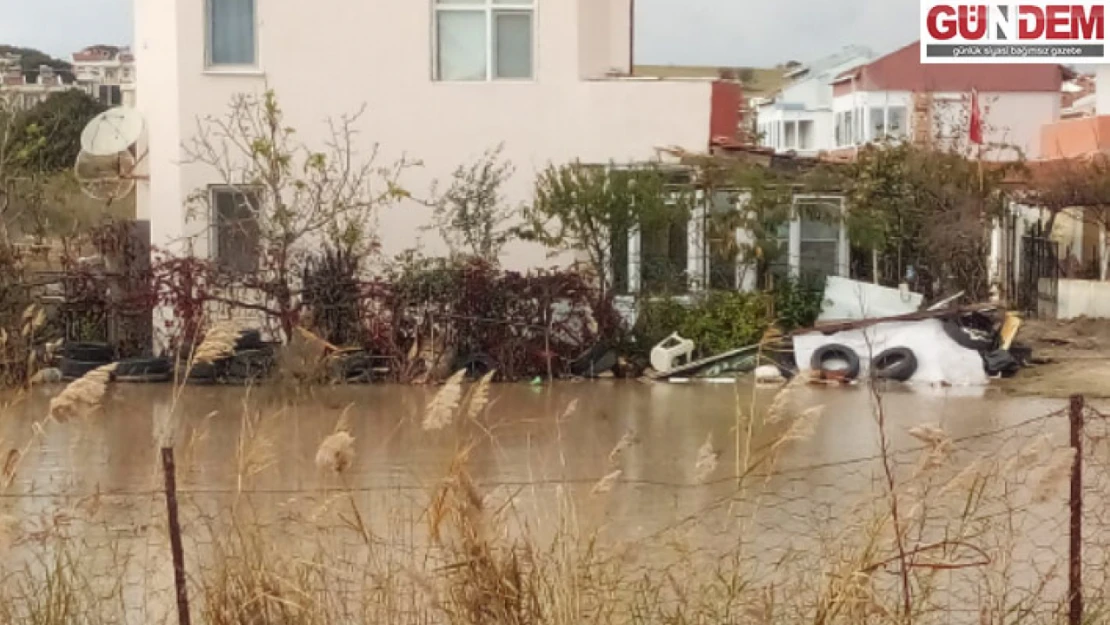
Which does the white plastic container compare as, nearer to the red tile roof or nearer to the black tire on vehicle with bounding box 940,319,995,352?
the black tire on vehicle with bounding box 940,319,995,352

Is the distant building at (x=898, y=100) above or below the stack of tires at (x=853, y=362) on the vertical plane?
above

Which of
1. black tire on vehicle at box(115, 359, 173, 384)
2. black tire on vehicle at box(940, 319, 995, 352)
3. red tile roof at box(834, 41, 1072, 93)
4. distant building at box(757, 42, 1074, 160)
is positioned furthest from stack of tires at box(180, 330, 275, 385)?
red tile roof at box(834, 41, 1072, 93)

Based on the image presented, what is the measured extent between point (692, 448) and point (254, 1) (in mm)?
10845

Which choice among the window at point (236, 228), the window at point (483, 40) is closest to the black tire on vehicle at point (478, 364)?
the window at point (236, 228)

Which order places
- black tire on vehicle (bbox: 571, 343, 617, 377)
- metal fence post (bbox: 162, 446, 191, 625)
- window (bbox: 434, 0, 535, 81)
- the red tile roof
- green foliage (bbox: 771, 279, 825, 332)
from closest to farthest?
metal fence post (bbox: 162, 446, 191, 625), black tire on vehicle (bbox: 571, 343, 617, 377), green foliage (bbox: 771, 279, 825, 332), window (bbox: 434, 0, 535, 81), the red tile roof

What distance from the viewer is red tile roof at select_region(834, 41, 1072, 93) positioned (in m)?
58.5

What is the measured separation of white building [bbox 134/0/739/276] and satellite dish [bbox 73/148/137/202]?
161 cm

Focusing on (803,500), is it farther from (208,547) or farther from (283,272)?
(283,272)

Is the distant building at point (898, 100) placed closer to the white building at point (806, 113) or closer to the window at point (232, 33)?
the white building at point (806, 113)

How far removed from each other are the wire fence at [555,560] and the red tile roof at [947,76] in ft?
160

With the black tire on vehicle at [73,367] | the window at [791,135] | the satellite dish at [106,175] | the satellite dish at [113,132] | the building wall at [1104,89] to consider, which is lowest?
the black tire on vehicle at [73,367]

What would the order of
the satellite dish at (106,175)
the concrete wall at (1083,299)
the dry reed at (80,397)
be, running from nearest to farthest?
the dry reed at (80,397)
the satellite dish at (106,175)
the concrete wall at (1083,299)

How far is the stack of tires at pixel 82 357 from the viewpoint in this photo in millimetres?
21031

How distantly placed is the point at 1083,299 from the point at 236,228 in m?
12.9
